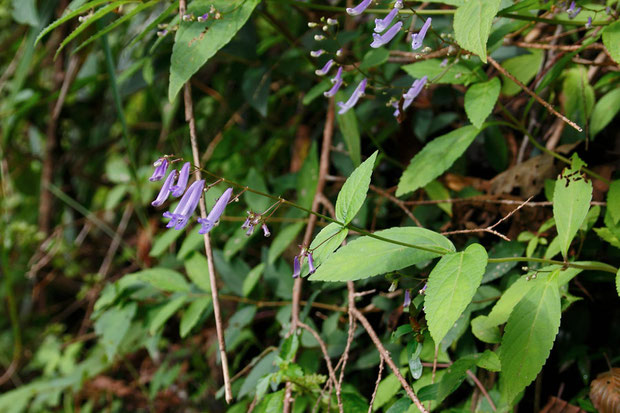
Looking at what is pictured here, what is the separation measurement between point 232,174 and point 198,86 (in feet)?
1.69

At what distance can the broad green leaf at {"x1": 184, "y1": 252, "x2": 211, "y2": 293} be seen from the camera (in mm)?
1615

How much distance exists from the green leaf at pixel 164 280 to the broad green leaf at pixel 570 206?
106 centimetres

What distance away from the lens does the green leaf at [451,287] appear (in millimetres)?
819

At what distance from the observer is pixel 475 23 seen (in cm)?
98

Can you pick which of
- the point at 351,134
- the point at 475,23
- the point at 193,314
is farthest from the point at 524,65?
the point at 193,314

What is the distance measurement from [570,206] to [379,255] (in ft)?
1.32

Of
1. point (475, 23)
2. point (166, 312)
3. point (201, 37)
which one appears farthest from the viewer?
point (166, 312)

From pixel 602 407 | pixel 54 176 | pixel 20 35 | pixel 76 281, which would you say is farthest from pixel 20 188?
pixel 602 407

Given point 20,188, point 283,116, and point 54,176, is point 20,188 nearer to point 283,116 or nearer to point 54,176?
point 54,176

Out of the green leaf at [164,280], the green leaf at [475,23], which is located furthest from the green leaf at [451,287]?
the green leaf at [164,280]

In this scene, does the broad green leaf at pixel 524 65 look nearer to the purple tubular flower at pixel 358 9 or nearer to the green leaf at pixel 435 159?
the green leaf at pixel 435 159

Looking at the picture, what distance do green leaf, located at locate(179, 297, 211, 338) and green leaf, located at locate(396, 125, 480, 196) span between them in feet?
2.15

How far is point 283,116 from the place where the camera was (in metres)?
2.35

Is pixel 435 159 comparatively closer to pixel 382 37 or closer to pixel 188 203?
pixel 382 37
